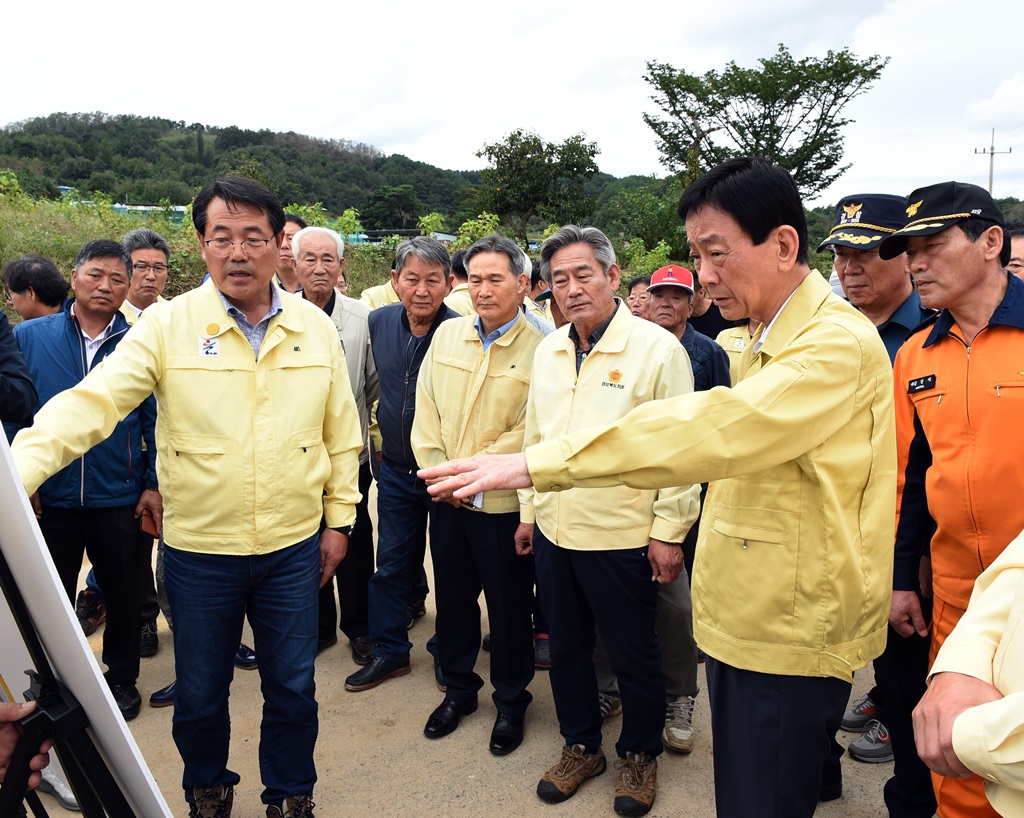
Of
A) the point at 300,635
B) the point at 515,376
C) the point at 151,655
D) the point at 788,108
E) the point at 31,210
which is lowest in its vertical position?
the point at 151,655

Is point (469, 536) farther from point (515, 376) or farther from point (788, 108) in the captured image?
point (788, 108)

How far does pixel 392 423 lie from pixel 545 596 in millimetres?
1229

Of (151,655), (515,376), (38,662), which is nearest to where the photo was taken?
(38,662)

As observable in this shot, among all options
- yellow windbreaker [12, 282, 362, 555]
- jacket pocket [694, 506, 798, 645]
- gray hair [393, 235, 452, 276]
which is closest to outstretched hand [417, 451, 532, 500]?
jacket pocket [694, 506, 798, 645]

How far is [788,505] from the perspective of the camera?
69.0 inches

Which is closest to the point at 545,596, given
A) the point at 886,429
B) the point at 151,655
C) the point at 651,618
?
the point at 651,618

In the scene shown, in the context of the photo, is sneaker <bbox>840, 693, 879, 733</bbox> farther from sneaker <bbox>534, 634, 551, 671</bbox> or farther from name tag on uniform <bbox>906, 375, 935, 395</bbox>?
name tag on uniform <bbox>906, 375, 935, 395</bbox>

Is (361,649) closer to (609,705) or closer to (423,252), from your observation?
(609,705)

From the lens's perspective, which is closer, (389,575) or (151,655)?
(389,575)

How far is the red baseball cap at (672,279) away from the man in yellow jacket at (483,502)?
1074 mm

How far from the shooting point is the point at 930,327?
2.45 metres

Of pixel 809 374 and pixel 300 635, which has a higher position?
pixel 809 374

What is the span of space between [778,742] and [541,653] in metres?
2.39

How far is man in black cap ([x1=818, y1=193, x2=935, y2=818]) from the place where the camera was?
2498mm
